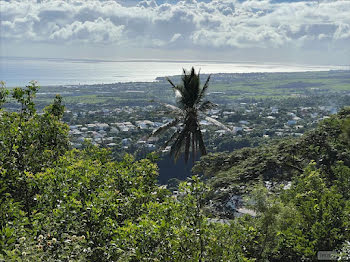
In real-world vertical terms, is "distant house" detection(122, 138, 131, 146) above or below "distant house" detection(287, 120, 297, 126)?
below

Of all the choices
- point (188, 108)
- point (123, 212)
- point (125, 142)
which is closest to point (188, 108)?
point (188, 108)

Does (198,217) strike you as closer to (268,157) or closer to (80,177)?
(80,177)

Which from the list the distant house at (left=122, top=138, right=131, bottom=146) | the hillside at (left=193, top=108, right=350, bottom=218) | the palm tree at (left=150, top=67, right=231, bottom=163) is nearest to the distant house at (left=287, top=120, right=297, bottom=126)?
the distant house at (left=122, top=138, right=131, bottom=146)

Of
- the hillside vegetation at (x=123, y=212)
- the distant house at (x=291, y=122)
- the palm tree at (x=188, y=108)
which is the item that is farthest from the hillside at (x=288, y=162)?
the distant house at (x=291, y=122)

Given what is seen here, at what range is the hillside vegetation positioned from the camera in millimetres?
5625

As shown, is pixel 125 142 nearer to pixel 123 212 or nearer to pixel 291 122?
pixel 291 122

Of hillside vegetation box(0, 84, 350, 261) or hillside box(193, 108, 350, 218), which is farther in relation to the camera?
hillside box(193, 108, 350, 218)

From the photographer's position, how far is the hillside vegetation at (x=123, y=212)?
5625mm

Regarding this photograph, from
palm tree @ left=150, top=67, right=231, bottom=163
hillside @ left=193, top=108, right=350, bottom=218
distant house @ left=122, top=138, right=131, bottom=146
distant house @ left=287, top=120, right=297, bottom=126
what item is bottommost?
distant house @ left=122, top=138, right=131, bottom=146

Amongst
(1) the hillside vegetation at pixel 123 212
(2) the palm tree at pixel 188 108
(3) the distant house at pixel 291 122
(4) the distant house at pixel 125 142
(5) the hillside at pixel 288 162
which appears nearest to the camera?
(1) the hillside vegetation at pixel 123 212

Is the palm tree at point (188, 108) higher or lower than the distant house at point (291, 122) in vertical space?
higher

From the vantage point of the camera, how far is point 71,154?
963cm

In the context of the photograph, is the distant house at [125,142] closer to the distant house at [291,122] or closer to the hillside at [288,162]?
the distant house at [291,122]

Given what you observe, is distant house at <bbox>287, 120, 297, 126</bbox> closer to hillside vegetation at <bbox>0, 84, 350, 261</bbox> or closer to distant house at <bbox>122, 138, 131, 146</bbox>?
distant house at <bbox>122, 138, 131, 146</bbox>
